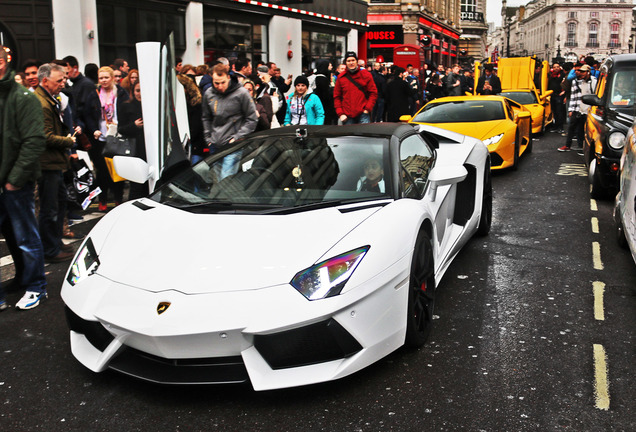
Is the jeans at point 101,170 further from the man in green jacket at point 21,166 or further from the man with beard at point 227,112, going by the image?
the man in green jacket at point 21,166

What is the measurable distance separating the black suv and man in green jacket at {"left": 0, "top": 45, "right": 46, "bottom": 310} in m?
6.63

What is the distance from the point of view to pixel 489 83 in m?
19.6

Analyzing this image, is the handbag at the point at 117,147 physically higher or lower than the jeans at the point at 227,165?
lower

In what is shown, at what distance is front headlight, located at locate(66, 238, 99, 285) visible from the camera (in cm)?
365

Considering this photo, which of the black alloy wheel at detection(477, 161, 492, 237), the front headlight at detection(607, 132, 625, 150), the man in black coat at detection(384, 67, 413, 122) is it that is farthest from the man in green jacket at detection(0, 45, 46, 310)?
the man in black coat at detection(384, 67, 413, 122)

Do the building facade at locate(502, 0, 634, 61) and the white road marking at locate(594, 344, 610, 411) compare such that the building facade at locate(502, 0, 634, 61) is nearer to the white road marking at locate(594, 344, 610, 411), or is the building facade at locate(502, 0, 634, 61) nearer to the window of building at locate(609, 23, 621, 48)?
the window of building at locate(609, 23, 621, 48)

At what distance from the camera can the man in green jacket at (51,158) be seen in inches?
232

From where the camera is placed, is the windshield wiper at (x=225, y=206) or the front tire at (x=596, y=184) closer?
the windshield wiper at (x=225, y=206)

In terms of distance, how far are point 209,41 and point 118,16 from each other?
13.9 ft

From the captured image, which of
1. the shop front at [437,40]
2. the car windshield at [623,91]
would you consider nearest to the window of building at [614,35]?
the shop front at [437,40]

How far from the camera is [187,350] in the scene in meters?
3.08

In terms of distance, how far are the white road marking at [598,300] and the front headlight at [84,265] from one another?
3231mm

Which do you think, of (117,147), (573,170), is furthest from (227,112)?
(573,170)

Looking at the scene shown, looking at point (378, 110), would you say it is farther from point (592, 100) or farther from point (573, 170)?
point (592, 100)
